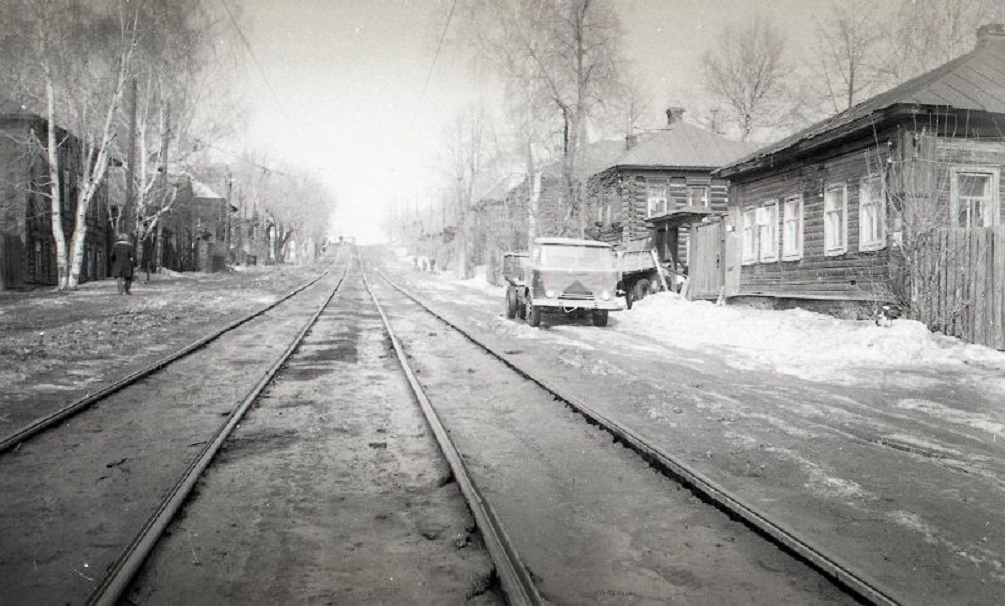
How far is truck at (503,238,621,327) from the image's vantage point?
1602 centimetres

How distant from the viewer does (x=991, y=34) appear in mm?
18016

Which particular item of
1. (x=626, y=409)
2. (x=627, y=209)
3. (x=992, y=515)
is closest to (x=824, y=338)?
(x=626, y=409)

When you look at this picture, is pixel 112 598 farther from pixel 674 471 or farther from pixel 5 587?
pixel 674 471

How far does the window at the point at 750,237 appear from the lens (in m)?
21.1

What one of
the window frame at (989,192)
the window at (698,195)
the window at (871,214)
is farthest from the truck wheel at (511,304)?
the window at (698,195)

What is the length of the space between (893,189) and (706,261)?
29.5 feet

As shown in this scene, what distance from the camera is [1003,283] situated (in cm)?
1108

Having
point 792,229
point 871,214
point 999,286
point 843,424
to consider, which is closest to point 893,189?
point 871,214

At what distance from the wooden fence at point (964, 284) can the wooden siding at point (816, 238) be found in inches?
61.0

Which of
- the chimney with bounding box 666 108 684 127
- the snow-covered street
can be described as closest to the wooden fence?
the snow-covered street

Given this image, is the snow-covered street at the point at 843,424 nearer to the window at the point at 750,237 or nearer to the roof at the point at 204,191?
the window at the point at 750,237

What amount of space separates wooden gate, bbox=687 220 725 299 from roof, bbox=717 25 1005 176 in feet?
14.0

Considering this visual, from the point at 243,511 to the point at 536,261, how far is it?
1300 centimetres

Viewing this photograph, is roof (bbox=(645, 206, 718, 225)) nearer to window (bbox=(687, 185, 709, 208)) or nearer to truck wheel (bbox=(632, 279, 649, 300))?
truck wheel (bbox=(632, 279, 649, 300))
